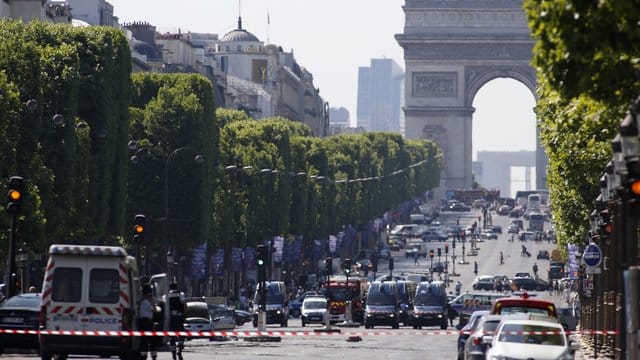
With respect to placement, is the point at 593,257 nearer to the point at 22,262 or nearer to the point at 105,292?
the point at 105,292

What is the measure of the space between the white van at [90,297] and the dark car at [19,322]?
2777 millimetres

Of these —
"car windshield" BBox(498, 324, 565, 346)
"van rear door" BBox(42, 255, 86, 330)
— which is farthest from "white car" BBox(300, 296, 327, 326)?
"car windshield" BBox(498, 324, 565, 346)

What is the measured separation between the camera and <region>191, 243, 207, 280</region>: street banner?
92.6 metres

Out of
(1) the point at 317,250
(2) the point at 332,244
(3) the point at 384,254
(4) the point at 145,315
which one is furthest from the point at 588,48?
(3) the point at 384,254

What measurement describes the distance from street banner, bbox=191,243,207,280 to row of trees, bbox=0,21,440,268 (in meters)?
1.29

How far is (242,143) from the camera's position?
118 meters

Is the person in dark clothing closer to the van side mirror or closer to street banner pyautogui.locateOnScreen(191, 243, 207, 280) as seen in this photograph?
the van side mirror

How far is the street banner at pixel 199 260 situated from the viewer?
92.6 meters

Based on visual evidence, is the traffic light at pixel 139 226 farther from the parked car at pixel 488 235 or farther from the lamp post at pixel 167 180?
the parked car at pixel 488 235

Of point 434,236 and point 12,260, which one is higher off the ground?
point 434,236

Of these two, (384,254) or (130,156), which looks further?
(384,254)

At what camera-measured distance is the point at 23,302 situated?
4122cm

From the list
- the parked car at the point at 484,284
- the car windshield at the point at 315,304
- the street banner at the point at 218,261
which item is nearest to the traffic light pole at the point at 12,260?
the car windshield at the point at 315,304

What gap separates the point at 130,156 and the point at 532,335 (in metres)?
54.4
